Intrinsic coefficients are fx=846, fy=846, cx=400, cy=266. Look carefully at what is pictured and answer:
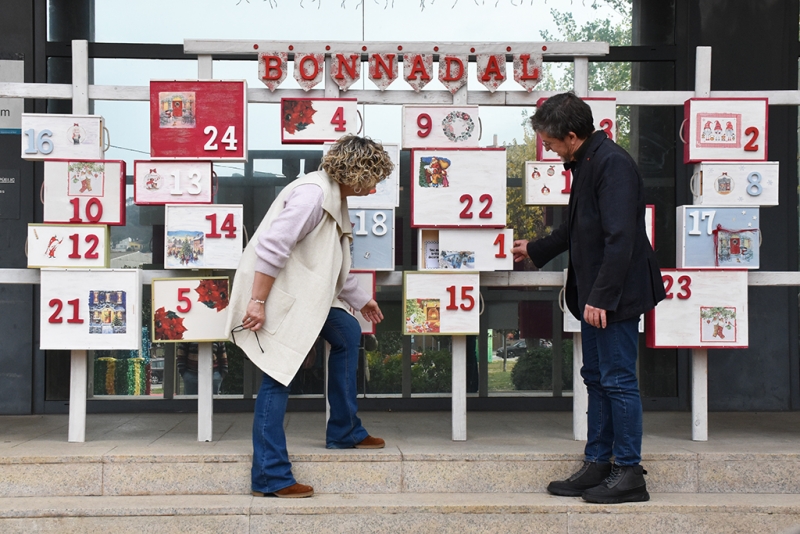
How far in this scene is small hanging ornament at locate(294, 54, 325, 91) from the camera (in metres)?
4.54

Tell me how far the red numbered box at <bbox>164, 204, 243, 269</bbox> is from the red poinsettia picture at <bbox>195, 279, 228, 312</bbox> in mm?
85

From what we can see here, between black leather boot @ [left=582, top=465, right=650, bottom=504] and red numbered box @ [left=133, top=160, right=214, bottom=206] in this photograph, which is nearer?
black leather boot @ [left=582, top=465, right=650, bottom=504]

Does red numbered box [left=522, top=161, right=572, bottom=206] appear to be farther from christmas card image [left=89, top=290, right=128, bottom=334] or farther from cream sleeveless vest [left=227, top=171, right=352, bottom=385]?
christmas card image [left=89, top=290, right=128, bottom=334]

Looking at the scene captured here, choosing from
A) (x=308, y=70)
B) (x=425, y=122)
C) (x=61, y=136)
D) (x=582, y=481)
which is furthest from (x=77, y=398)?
(x=582, y=481)

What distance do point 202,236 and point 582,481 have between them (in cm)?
230

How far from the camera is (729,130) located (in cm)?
462

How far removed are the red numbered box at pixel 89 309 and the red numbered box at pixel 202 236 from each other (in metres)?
0.27

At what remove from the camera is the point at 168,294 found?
449 cm

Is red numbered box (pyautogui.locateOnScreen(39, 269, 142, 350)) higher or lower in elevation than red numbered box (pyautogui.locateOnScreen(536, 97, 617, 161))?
lower

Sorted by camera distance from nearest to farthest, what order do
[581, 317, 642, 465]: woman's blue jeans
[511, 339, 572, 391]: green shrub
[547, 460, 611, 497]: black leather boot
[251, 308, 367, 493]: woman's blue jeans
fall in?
[581, 317, 642, 465]: woman's blue jeans < [547, 460, 611, 497]: black leather boot < [251, 308, 367, 493]: woman's blue jeans < [511, 339, 572, 391]: green shrub

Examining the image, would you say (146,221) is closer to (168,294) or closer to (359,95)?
(168,294)

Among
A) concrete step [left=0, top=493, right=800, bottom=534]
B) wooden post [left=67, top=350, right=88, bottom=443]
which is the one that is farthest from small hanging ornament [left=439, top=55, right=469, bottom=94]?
wooden post [left=67, top=350, right=88, bottom=443]

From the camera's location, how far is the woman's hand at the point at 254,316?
12.7 feet

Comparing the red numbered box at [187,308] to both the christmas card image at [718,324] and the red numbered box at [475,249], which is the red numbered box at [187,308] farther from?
the christmas card image at [718,324]
